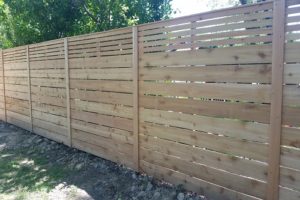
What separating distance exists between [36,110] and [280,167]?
5674mm

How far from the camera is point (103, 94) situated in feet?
16.9

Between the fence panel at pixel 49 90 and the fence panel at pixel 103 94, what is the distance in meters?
0.41

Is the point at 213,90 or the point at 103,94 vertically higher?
the point at 213,90

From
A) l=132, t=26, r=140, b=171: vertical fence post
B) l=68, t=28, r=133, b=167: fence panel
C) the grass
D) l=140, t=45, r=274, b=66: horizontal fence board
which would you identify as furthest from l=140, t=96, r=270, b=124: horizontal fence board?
the grass

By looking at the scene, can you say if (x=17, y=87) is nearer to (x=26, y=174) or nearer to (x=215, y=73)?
(x=26, y=174)

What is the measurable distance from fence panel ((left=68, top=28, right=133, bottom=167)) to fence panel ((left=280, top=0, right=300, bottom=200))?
7.23 ft

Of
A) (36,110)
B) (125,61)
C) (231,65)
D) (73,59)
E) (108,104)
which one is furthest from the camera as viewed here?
(36,110)

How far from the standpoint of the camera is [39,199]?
13.5ft

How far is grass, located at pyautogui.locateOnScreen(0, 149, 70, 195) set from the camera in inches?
177

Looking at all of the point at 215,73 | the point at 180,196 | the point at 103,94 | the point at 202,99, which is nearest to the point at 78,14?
the point at 103,94

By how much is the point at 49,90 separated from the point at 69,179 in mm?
2474

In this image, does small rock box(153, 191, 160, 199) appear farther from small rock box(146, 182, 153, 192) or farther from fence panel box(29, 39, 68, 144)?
fence panel box(29, 39, 68, 144)

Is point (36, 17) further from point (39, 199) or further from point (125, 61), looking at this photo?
point (39, 199)

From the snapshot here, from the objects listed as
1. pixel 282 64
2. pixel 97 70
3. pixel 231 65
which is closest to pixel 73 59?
pixel 97 70
